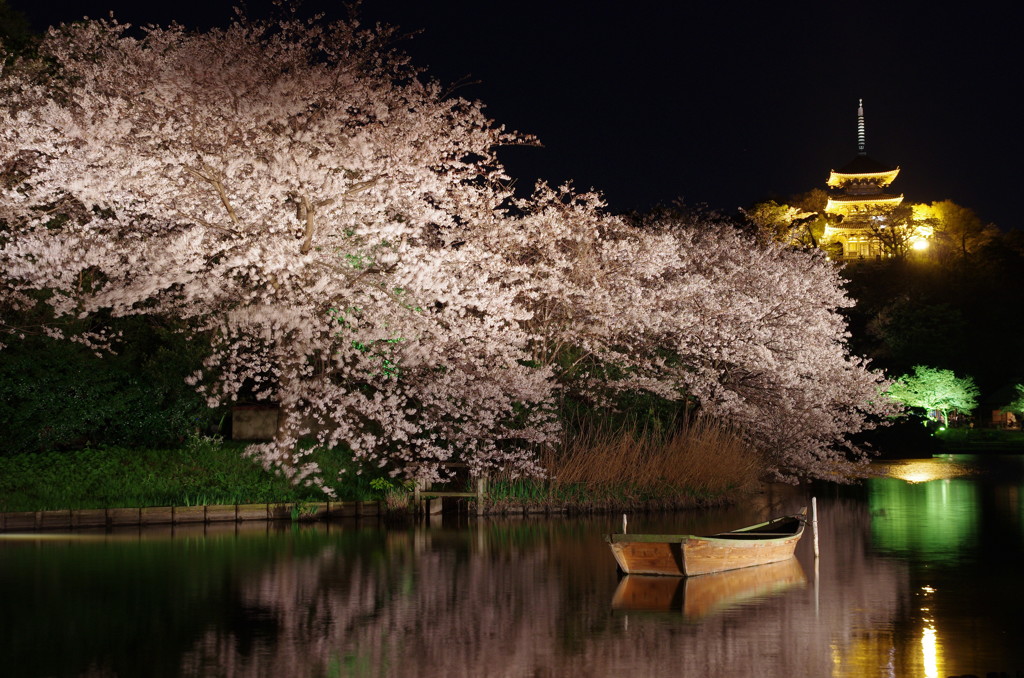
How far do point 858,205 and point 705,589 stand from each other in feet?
292

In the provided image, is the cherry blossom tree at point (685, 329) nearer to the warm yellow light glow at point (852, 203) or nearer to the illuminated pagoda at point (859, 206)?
the illuminated pagoda at point (859, 206)

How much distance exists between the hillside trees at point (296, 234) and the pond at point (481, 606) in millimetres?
3445

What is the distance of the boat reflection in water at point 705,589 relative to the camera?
489 inches

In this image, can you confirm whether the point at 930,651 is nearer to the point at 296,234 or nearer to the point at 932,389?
the point at 296,234

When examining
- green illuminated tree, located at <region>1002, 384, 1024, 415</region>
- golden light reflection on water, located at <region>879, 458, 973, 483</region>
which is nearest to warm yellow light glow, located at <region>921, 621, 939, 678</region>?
golden light reflection on water, located at <region>879, 458, 973, 483</region>

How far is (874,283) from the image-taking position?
72.8 m

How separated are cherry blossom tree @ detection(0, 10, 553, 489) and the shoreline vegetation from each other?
726 mm

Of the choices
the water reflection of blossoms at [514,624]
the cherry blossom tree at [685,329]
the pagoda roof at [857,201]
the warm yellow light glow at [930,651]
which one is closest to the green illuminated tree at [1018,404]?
the pagoda roof at [857,201]

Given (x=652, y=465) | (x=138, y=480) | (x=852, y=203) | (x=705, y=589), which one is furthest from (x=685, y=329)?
(x=852, y=203)

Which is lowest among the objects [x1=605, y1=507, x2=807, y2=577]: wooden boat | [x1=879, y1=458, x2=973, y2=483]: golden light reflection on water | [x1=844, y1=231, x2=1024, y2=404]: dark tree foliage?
[x1=605, y1=507, x2=807, y2=577]: wooden boat

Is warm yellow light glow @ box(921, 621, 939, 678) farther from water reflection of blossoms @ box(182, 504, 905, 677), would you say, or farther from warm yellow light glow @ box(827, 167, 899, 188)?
warm yellow light glow @ box(827, 167, 899, 188)

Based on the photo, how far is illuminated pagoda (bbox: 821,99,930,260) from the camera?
89125mm

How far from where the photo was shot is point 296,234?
2106cm

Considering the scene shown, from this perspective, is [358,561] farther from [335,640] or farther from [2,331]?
[2,331]
